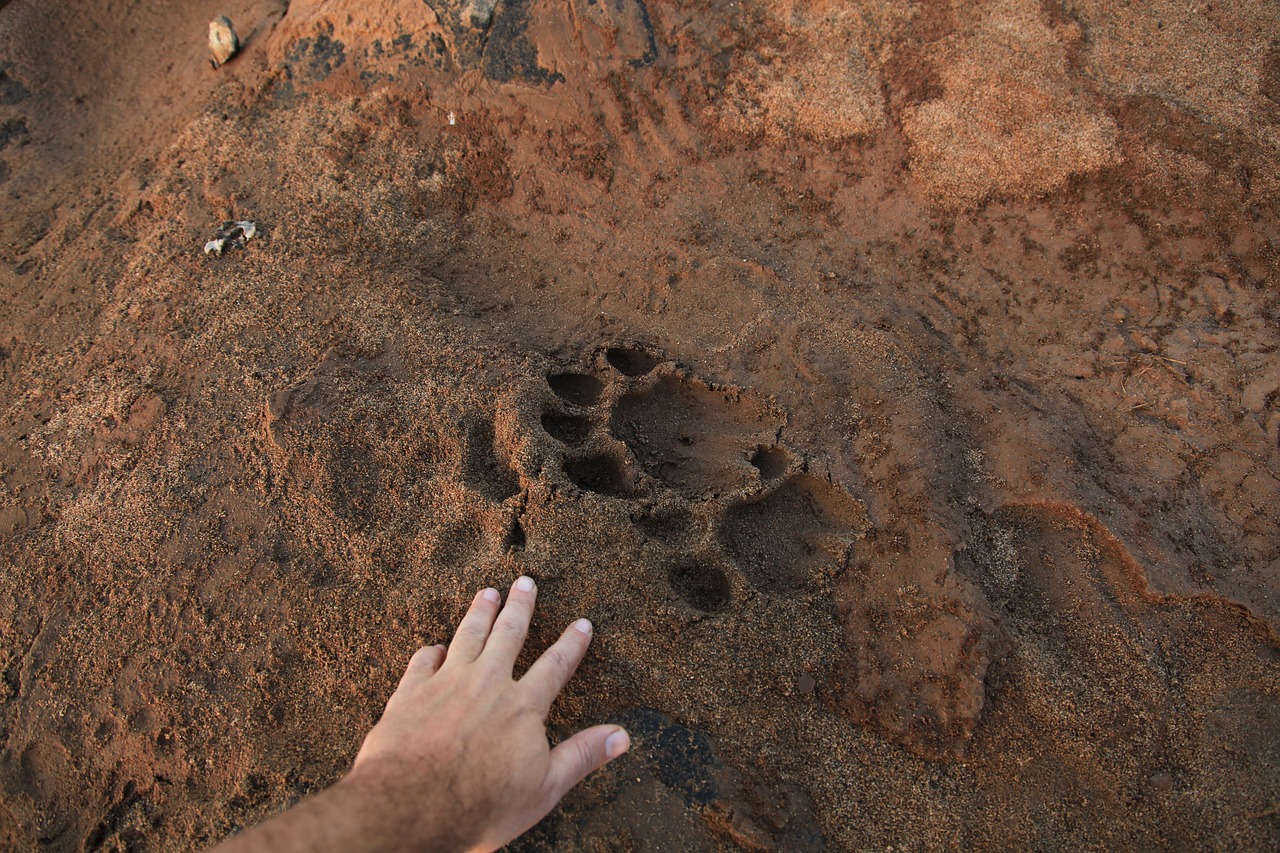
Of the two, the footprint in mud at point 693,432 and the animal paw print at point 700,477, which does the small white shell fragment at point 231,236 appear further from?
the footprint in mud at point 693,432

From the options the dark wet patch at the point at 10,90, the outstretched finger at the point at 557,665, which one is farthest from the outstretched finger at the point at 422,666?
the dark wet patch at the point at 10,90

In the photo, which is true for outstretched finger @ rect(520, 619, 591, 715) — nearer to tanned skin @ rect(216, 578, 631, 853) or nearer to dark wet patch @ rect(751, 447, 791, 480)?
tanned skin @ rect(216, 578, 631, 853)

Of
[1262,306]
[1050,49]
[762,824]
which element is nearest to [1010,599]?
[762,824]

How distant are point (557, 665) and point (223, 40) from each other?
11.9 feet

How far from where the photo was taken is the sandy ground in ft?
6.44

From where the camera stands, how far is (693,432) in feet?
8.44

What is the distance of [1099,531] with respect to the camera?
2.32 m

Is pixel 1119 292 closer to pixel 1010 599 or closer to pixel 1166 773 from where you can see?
pixel 1010 599

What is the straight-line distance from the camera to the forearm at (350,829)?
1.30 metres

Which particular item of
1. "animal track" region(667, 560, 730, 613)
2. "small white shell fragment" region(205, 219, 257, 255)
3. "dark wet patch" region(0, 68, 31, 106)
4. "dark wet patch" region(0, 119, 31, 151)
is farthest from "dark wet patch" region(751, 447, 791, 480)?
"dark wet patch" region(0, 68, 31, 106)

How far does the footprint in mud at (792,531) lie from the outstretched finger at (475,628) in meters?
0.74

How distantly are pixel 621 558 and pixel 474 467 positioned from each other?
577 millimetres

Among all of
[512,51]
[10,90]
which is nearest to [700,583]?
[512,51]

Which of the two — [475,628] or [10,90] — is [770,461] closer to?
[475,628]
